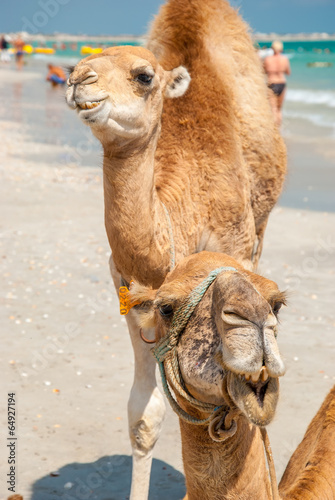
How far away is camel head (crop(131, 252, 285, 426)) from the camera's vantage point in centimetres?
170

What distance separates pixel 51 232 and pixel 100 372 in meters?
3.78

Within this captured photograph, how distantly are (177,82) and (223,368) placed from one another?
Answer: 264 centimetres

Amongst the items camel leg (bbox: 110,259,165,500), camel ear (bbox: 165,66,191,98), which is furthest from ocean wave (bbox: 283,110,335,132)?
camel leg (bbox: 110,259,165,500)

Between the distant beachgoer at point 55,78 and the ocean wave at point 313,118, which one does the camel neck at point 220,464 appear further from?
the distant beachgoer at point 55,78

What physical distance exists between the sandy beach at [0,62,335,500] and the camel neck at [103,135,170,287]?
2.58 ft

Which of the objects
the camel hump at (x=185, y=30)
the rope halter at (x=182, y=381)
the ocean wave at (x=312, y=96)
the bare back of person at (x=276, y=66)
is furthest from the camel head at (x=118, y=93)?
the ocean wave at (x=312, y=96)

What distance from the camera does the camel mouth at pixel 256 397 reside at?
1758 millimetres

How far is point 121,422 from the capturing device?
197 inches

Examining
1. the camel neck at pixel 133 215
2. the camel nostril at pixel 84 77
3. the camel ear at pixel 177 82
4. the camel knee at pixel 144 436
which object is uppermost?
the camel nostril at pixel 84 77

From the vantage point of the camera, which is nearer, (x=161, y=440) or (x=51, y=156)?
(x=161, y=440)

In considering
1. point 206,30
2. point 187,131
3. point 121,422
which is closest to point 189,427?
point 187,131

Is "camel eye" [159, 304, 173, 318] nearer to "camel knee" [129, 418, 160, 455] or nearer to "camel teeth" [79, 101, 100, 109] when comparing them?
"camel teeth" [79, 101, 100, 109]

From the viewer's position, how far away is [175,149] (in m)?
4.32

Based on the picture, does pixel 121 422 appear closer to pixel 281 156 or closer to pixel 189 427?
pixel 281 156
